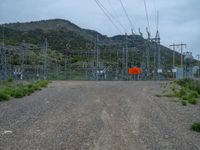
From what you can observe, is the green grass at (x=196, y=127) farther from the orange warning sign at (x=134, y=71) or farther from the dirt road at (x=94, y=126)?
the orange warning sign at (x=134, y=71)

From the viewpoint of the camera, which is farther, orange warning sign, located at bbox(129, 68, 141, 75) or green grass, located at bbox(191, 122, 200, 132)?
orange warning sign, located at bbox(129, 68, 141, 75)

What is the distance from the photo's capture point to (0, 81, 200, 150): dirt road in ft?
30.3

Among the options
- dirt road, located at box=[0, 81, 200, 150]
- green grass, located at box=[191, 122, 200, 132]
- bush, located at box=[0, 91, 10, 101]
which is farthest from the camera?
bush, located at box=[0, 91, 10, 101]

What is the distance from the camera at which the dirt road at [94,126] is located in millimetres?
9242

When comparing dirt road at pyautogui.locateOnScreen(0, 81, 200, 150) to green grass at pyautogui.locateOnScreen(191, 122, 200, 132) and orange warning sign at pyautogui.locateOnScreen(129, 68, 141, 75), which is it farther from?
orange warning sign at pyautogui.locateOnScreen(129, 68, 141, 75)

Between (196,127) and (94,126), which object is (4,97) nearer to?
(94,126)

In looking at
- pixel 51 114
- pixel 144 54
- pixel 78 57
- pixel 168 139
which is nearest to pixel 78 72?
pixel 144 54

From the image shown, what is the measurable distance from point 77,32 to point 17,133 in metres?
92.4

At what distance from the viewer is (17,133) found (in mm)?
10352

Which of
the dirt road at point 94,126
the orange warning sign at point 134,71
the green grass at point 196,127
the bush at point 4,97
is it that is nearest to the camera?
the dirt road at point 94,126

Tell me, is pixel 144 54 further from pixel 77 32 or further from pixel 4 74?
pixel 77 32

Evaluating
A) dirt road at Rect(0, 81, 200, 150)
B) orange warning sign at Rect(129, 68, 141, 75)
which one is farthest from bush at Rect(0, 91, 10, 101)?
orange warning sign at Rect(129, 68, 141, 75)

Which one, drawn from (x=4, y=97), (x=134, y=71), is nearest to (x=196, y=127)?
(x=4, y=97)

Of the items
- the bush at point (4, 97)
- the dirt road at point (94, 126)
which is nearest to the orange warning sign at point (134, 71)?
the bush at point (4, 97)
